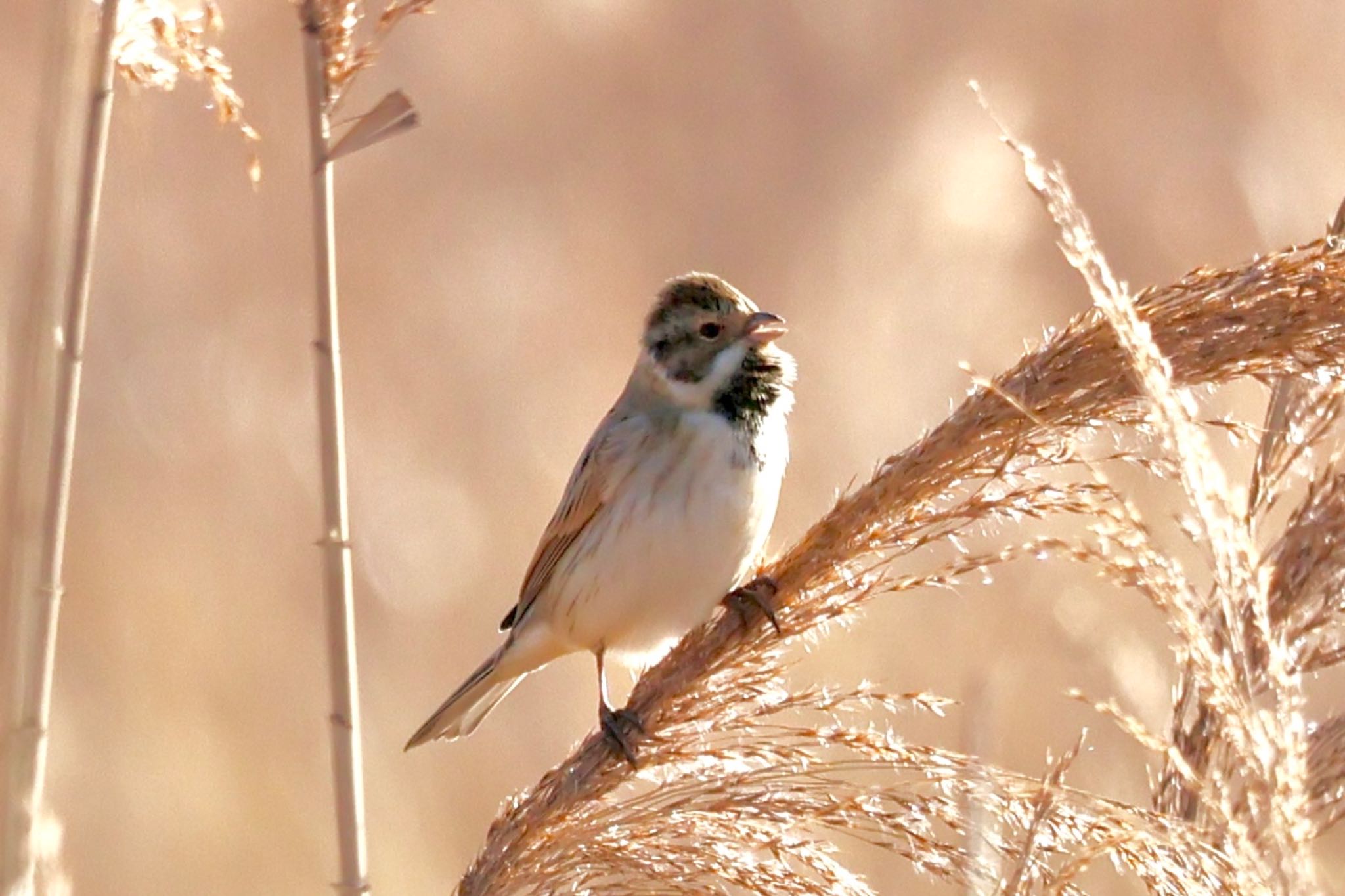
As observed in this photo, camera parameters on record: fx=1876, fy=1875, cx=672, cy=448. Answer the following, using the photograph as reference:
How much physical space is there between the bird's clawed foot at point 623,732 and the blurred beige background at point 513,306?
1.69 metres

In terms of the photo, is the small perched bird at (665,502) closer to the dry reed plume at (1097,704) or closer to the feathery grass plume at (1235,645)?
the dry reed plume at (1097,704)

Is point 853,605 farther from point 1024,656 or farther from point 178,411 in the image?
point 178,411

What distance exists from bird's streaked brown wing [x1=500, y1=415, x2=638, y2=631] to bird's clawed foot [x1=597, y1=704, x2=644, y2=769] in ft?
4.40

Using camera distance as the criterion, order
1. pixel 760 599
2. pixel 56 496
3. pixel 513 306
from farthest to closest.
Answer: pixel 513 306, pixel 760 599, pixel 56 496

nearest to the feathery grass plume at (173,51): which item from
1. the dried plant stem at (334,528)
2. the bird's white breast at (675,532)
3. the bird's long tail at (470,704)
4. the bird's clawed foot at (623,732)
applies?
the dried plant stem at (334,528)

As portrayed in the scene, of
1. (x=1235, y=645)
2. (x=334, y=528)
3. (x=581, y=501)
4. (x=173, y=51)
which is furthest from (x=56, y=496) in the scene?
(x=581, y=501)

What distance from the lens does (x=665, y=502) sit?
4027 millimetres

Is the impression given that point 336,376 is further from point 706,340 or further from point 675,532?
point 706,340

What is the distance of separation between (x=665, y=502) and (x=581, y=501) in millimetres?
328

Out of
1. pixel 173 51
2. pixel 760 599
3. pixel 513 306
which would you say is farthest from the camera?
pixel 513 306

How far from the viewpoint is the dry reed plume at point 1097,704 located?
1783 mm

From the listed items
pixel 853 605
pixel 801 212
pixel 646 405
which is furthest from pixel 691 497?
pixel 801 212

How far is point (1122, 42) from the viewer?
7.05 meters

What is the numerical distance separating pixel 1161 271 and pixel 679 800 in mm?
4033
